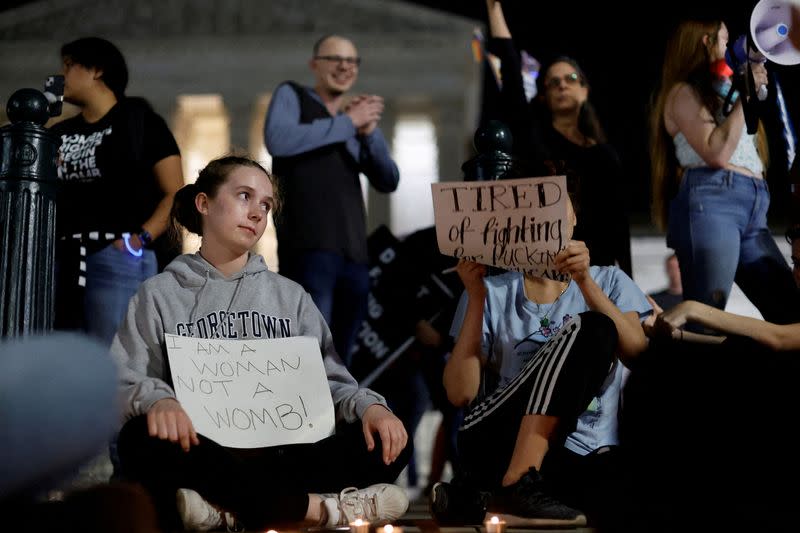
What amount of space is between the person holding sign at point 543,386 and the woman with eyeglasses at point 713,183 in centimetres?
66

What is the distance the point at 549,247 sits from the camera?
9.66ft

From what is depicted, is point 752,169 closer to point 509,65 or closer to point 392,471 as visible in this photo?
point 509,65

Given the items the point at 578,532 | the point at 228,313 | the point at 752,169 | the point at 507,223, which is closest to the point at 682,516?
the point at 578,532

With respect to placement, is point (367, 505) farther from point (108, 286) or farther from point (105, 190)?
point (105, 190)

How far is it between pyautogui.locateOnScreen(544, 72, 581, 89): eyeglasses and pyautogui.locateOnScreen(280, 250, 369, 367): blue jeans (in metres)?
1.09

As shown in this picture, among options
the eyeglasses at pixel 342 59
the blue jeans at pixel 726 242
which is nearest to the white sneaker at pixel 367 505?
the blue jeans at pixel 726 242

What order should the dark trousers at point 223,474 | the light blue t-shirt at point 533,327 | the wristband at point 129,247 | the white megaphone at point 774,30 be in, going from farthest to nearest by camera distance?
the wristband at point 129,247, the white megaphone at point 774,30, the light blue t-shirt at point 533,327, the dark trousers at point 223,474

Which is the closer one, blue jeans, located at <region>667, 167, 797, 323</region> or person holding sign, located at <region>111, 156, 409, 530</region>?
person holding sign, located at <region>111, 156, 409, 530</region>

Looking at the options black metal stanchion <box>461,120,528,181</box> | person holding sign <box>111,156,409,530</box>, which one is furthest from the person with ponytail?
black metal stanchion <box>461,120,528,181</box>

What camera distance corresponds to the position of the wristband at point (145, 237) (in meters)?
3.79

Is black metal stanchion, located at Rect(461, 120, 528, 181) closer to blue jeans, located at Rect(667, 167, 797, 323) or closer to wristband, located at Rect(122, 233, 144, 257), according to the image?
blue jeans, located at Rect(667, 167, 797, 323)

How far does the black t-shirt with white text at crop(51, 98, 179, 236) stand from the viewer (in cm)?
391

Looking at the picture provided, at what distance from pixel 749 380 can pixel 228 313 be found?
145 centimetres

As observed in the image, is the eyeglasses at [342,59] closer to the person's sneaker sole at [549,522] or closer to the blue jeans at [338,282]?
the blue jeans at [338,282]
